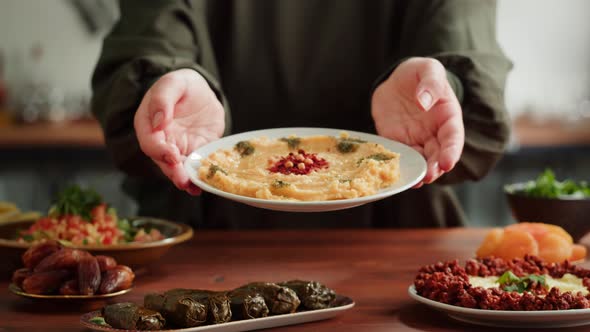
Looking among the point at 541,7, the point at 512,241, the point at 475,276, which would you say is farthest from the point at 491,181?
the point at 475,276

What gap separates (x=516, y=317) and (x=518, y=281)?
13cm

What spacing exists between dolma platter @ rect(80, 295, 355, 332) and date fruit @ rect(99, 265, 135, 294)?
113 millimetres

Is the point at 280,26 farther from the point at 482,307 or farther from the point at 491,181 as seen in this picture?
the point at 491,181

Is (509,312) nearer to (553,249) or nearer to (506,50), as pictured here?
(553,249)

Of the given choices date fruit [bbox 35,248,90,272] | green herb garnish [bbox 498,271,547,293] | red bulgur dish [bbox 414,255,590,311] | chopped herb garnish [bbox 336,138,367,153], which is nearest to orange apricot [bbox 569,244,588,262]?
red bulgur dish [bbox 414,255,590,311]

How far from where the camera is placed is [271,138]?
63.7 inches

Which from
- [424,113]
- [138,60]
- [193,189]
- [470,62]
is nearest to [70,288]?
[193,189]

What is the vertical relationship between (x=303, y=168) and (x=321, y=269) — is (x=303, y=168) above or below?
above

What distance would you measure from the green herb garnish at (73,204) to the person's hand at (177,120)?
0.26 metres

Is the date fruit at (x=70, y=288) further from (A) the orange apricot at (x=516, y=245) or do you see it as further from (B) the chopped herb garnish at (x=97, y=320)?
(A) the orange apricot at (x=516, y=245)

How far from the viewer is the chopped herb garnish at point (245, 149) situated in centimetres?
154

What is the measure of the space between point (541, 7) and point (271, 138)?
3700 mm

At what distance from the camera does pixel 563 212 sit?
1.84 metres

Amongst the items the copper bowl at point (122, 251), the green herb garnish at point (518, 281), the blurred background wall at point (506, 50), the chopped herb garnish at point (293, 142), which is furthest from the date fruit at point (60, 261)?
the blurred background wall at point (506, 50)
